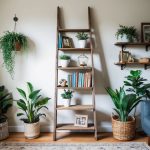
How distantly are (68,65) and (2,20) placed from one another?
132 centimetres

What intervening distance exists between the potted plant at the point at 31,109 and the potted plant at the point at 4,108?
0.77 feet

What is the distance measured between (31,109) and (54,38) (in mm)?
1215

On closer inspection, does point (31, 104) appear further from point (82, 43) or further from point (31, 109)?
point (82, 43)

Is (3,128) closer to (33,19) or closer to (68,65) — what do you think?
(68,65)

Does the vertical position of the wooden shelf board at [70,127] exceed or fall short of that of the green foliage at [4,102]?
it falls short

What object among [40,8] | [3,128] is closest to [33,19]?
[40,8]

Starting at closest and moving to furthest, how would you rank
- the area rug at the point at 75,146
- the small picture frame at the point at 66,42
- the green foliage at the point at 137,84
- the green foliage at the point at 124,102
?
the area rug at the point at 75,146 < the green foliage at the point at 124,102 < the green foliage at the point at 137,84 < the small picture frame at the point at 66,42

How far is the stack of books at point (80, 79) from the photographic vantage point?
3076 millimetres

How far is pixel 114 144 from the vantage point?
2805mm

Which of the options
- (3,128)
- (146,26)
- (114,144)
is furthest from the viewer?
(146,26)

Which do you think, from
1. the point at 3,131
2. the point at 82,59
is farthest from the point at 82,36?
the point at 3,131

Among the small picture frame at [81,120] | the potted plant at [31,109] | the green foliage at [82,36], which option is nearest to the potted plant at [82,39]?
the green foliage at [82,36]

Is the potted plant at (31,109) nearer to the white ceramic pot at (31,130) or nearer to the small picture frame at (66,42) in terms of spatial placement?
the white ceramic pot at (31,130)

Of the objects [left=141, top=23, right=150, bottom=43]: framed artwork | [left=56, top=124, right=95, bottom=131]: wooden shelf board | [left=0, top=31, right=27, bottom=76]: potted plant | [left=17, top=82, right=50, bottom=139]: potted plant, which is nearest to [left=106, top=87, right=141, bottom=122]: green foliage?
[left=56, top=124, right=95, bottom=131]: wooden shelf board
